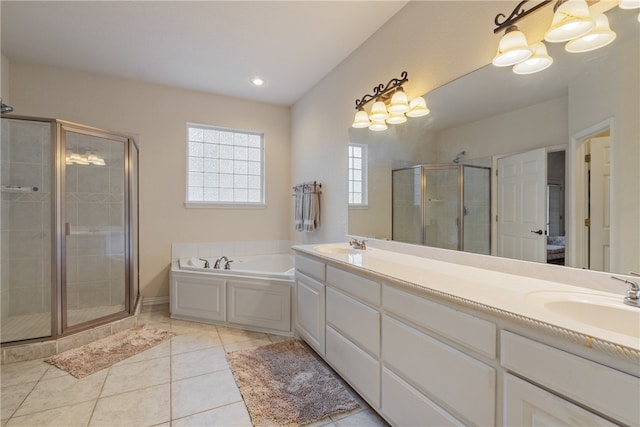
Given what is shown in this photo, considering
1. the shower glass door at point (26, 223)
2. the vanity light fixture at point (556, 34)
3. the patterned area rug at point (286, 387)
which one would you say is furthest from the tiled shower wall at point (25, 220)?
the vanity light fixture at point (556, 34)

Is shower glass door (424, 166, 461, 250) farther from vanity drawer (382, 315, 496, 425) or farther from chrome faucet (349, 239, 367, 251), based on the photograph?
vanity drawer (382, 315, 496, 425)

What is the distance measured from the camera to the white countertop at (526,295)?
831 millimetres

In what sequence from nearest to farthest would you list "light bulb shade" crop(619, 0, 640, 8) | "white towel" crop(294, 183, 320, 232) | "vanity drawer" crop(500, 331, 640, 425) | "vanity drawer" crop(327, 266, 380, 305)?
1. "vanity drawer" crop(500, 331, 640, 425)
2. "light bulb shade" crop(619, 0, 640, 8)
3. "vanity drawer" crop(327, 266, 380, 305)
4. "white towel" crop(294, 183, 320, 232)

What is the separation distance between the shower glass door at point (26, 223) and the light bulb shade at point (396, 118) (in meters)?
2.80

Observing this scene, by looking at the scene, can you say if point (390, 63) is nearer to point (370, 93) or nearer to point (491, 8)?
point (370, 93)

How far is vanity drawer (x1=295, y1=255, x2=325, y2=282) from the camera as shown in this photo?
2.07 metres

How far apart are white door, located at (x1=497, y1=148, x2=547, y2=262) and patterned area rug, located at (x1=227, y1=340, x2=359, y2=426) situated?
4.22 ft

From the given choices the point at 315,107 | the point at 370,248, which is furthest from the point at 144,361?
the point at 315,107

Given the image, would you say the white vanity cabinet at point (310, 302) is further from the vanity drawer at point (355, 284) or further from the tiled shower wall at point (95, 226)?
the tiled shower wall at point (95, 226)

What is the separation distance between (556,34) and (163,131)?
3.75m

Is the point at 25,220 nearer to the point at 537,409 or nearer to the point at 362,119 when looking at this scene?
the point at 362,119

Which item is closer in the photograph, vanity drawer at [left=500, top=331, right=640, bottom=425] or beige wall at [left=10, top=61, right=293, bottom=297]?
vanity drawer at [left=500, top=331, right=640, bottom=425]

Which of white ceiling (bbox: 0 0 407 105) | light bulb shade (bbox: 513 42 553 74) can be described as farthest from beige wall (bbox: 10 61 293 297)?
light bulb shade (bbox: 513 42 553 74)

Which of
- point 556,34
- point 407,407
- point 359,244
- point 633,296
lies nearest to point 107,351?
point 359,244
